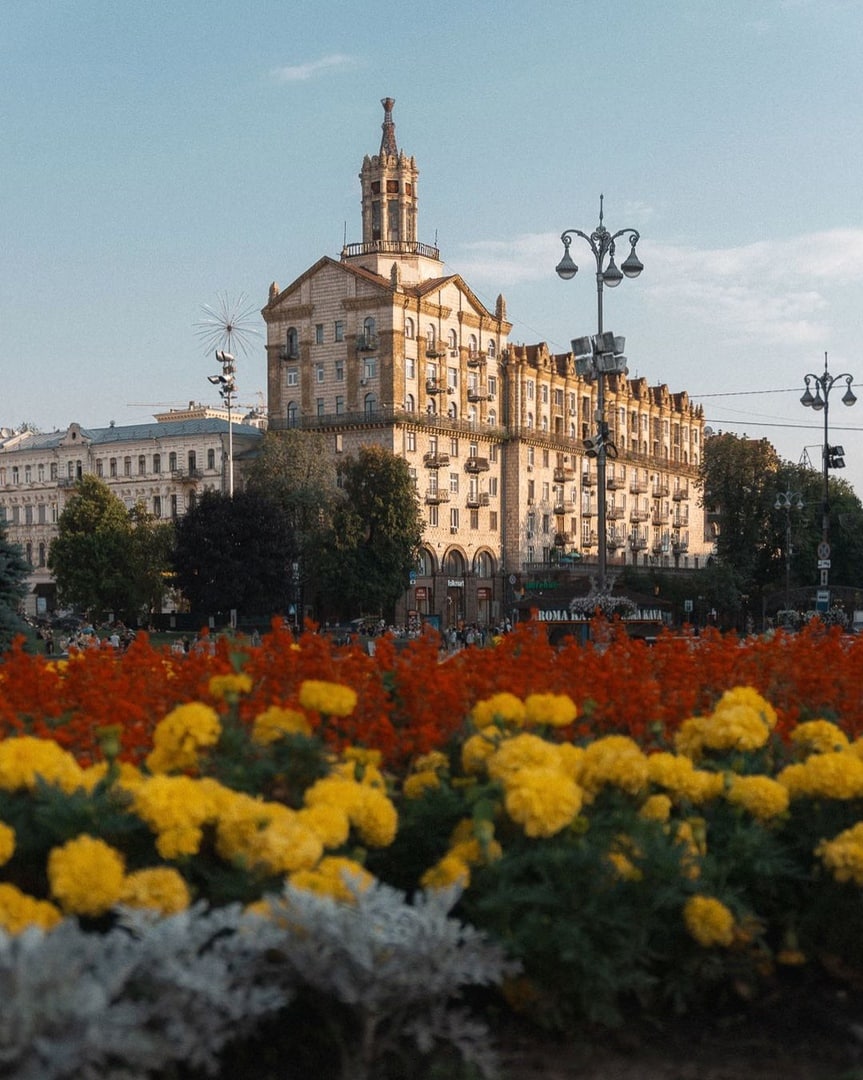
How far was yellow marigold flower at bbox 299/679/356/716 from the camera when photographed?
20.9 feet

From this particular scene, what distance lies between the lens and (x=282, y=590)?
61.0 meters

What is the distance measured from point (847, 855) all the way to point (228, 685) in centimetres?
309

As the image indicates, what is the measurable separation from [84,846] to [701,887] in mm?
2460

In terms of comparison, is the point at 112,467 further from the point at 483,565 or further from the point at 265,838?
the point at 265,838

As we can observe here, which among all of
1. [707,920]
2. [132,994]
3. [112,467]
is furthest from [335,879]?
[112,467]

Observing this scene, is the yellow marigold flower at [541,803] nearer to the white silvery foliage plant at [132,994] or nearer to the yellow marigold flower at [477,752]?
the yellow marigold flower at [477,752]

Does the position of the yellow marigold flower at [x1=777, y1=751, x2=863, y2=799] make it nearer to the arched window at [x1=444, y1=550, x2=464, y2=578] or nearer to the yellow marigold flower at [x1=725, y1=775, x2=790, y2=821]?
the yellow marigold flower at [x1=725, y1=775, x2=790, y2=821]

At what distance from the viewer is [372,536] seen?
67.4 meters

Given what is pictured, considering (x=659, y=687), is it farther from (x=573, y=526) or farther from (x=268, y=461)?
(x=573, y=526)

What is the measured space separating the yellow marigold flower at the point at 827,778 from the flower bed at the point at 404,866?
1 cm

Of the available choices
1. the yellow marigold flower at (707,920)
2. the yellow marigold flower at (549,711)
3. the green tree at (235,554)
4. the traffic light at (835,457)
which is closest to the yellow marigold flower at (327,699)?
the yellow marigold flower at (549,711)

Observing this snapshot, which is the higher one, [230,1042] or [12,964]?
[12,964]

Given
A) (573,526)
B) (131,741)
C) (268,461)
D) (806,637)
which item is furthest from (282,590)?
(131,741)

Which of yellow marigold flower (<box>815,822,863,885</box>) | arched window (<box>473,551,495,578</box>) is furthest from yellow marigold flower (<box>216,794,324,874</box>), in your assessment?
arched window (<box>473,551,495,578</box>)
